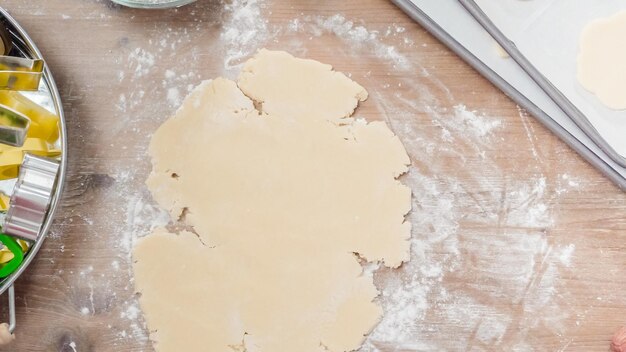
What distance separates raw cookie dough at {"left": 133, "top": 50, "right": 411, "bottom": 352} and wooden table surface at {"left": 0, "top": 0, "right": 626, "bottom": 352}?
41mm

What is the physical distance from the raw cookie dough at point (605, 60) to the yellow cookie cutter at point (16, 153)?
Result: 102 centimetres

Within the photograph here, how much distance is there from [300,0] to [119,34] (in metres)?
0.37

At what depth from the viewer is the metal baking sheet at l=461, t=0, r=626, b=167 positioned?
1.27m

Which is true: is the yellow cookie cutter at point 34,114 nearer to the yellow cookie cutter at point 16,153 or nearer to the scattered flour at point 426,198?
the yellow cookie cutter at point 16,153

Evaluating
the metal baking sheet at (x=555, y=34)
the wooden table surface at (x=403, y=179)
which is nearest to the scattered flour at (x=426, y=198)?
the wooden table surface at (x=403, y=179)

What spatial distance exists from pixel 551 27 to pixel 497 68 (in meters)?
0.13

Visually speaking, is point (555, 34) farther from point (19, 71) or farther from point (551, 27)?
point (19, 71)

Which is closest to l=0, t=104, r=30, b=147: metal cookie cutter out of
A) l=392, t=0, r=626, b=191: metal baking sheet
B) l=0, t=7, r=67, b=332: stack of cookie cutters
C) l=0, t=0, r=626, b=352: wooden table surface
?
l=0, t=7, r=67, b=332: stack of cookie cutters

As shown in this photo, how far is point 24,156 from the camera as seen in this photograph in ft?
3.99

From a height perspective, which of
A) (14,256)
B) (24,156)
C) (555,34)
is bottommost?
(14,256)

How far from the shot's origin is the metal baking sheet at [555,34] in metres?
1.27

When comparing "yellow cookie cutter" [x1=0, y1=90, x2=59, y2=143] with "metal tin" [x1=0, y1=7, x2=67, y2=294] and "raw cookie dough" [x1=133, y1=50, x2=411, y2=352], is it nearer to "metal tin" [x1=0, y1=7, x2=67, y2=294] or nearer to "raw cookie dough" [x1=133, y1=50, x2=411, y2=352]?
"metal tin" [x1=0, y1=7, x2=67, y2=294]

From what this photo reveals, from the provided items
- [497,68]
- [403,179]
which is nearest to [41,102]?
[403,179]

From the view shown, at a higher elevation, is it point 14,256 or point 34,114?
point 34,114
